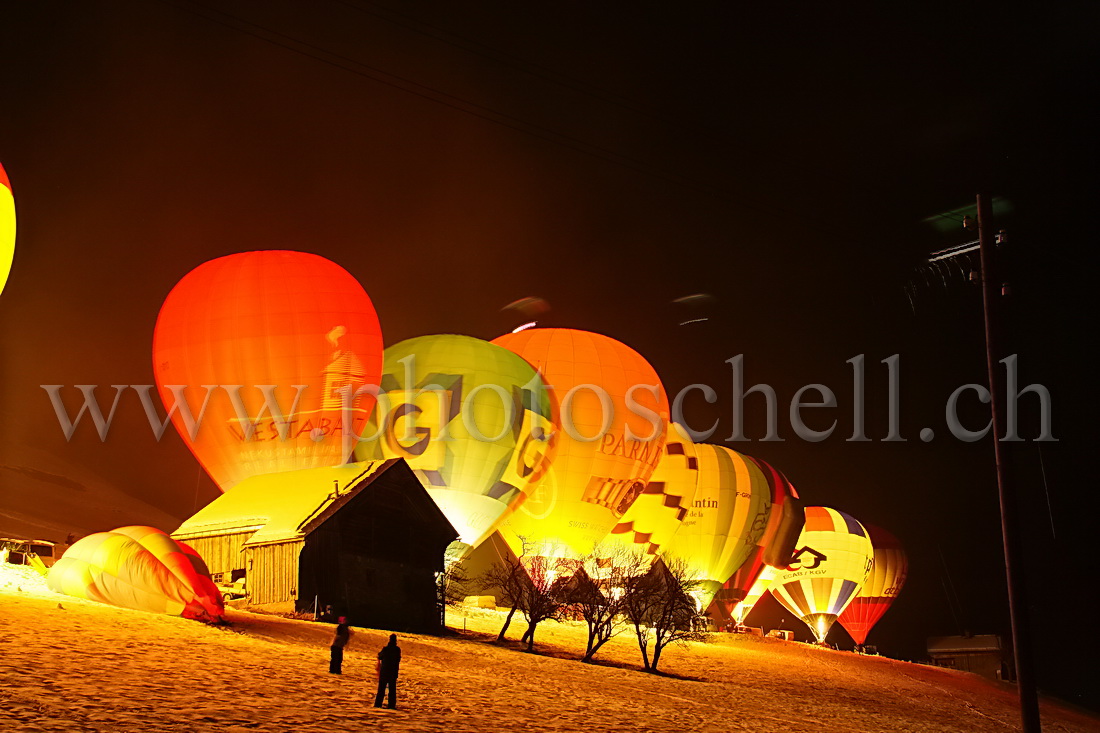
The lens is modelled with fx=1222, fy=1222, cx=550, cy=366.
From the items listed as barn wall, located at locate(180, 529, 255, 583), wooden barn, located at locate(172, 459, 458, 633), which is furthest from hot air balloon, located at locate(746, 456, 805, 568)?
barn wall, located at locate(180, 529, 255, 583)

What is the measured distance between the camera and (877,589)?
6312 centimetres

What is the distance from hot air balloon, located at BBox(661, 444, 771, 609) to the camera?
49500 mm

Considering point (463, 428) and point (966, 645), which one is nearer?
point (463, 428)

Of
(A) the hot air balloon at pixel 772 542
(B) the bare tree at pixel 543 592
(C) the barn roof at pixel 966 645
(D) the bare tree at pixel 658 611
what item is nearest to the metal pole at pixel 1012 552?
(D) the bare tree at pixel 658 611

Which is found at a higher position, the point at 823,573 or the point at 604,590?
the point at 823,573

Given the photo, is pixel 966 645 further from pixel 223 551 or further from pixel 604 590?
pixel 223 551

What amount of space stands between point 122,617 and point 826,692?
54.7 ft

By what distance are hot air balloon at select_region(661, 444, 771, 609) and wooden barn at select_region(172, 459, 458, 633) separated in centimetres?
1960

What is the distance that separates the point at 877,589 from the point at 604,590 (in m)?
30.2

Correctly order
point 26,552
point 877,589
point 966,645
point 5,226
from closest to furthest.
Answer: point 5,226
point 26,552
point 877,589
point 966,645

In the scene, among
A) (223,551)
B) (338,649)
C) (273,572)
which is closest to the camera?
(338,649)

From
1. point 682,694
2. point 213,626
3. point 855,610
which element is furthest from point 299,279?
point 855,610

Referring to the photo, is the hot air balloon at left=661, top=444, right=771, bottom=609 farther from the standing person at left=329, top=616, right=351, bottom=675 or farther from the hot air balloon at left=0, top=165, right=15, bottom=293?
the hot air balloon at left=0, top=165, right=15, bottom=293

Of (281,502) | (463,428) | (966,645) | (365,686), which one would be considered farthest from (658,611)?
(966,645)
